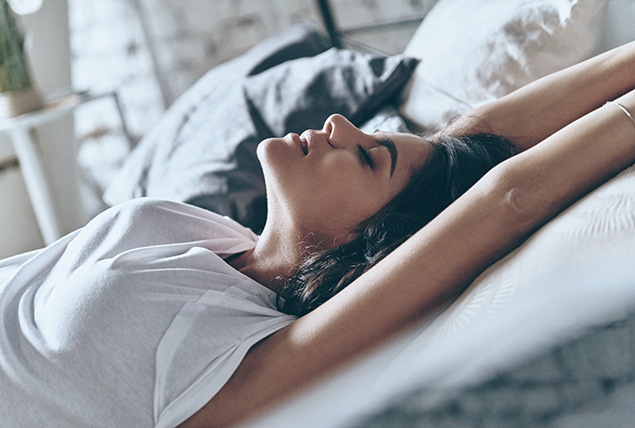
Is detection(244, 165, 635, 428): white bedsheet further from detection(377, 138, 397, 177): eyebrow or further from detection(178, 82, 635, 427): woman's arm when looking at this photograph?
detection(377, 138, 397, 177): eyebrow

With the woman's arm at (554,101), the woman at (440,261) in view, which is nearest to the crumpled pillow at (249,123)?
the woman's arm at (554,101)

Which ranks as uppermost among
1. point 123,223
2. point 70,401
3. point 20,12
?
point 20,12

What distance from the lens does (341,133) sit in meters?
0.91

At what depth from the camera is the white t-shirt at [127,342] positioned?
66cm

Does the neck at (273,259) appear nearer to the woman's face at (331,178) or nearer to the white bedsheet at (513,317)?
the woman's face at (331,178)

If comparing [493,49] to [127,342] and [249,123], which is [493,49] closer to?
[249,123]

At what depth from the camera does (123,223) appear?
3.03ft

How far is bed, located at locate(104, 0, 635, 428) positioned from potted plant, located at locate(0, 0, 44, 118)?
0.88 m

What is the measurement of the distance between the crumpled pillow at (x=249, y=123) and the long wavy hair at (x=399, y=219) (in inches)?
14.9

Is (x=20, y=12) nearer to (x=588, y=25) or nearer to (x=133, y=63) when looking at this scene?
(x=133, y=63)

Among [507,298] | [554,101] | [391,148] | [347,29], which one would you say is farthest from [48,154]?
[507,298]

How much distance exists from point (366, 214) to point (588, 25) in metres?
0.57

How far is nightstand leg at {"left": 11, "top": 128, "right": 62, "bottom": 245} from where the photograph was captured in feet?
5.57

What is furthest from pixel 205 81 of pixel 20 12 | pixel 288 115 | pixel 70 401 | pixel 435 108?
pixel 70 401
